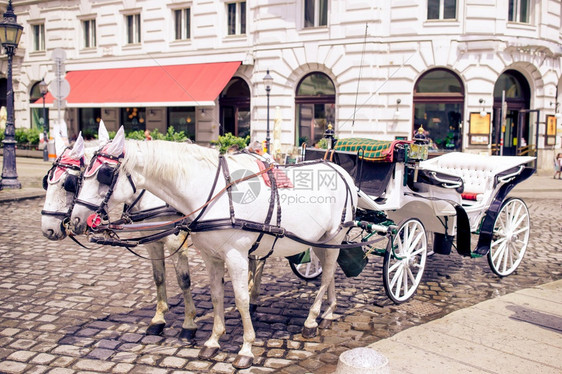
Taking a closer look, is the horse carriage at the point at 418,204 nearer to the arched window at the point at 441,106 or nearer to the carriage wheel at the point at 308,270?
the carriage wheel at the point at 308,270

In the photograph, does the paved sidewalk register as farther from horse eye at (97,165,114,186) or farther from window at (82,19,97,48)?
window at (82,19,97,48)

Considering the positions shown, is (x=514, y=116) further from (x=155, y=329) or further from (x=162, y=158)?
(x=162, y=158)

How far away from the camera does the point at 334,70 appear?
876 inches

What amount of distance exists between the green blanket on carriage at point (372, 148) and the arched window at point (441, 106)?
15.9 meters

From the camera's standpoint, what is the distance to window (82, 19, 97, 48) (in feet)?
94.1

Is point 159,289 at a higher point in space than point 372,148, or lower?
lower

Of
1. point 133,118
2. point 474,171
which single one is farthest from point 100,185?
point 133,118

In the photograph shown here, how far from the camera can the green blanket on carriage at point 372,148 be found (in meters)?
6.01

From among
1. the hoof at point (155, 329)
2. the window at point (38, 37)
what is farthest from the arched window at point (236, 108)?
the hoof at point (155, 329)

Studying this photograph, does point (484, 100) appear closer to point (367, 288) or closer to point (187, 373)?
point (367, 288)

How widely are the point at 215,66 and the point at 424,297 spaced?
65.7 ft

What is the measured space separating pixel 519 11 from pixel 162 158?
2194 centimetres

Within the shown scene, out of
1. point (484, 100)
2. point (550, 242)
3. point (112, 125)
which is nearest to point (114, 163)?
point (550, 242)

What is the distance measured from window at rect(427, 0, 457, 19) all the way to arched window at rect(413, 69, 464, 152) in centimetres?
223
